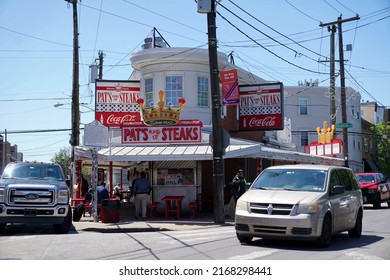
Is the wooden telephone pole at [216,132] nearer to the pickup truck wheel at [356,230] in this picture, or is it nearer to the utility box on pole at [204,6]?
the utility box on pole at [204,6]

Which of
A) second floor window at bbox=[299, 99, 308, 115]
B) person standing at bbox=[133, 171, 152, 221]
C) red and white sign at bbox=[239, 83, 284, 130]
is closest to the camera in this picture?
person standing at bbox=[133, 171, 152, 221]

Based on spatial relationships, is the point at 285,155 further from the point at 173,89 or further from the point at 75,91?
the point at 75,91

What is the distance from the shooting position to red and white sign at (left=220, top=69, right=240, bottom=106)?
22.8 m

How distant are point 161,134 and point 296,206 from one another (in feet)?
34.6

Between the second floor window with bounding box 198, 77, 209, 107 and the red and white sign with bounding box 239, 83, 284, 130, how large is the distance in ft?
7.91

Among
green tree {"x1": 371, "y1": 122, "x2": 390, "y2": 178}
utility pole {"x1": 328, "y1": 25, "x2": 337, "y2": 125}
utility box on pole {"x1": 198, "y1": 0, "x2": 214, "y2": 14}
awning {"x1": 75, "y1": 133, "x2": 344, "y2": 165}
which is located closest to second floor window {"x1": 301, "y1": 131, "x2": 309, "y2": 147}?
green tree {"x1": 371, "y1": 122, "x2": 390, "y2": 178}

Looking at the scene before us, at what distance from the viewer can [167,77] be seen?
2409cm

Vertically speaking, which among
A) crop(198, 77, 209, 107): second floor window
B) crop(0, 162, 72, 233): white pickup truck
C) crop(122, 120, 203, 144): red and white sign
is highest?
crop(198, 77, 209, 107): second floor window

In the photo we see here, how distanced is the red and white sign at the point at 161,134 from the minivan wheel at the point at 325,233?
31.9 ft

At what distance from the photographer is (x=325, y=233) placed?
34.9 feet

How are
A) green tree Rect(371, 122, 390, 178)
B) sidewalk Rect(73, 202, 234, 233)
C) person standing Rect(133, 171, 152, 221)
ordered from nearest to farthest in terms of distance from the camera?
sidewalk Rect(73, 202, 234, 233)
person standing Rect(133, 171, 152, 221)
green tree Rect(371, 122, 390, 178)

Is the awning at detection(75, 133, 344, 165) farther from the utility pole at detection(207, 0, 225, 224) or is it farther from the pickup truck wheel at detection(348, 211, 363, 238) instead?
the pickup truck wheel at detection(348, 211, 363, 238)

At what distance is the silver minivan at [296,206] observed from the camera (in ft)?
33.7

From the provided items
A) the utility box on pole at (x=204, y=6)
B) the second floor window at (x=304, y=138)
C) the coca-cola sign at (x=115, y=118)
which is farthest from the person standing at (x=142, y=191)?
the second floor window at (x=304, y=138)
